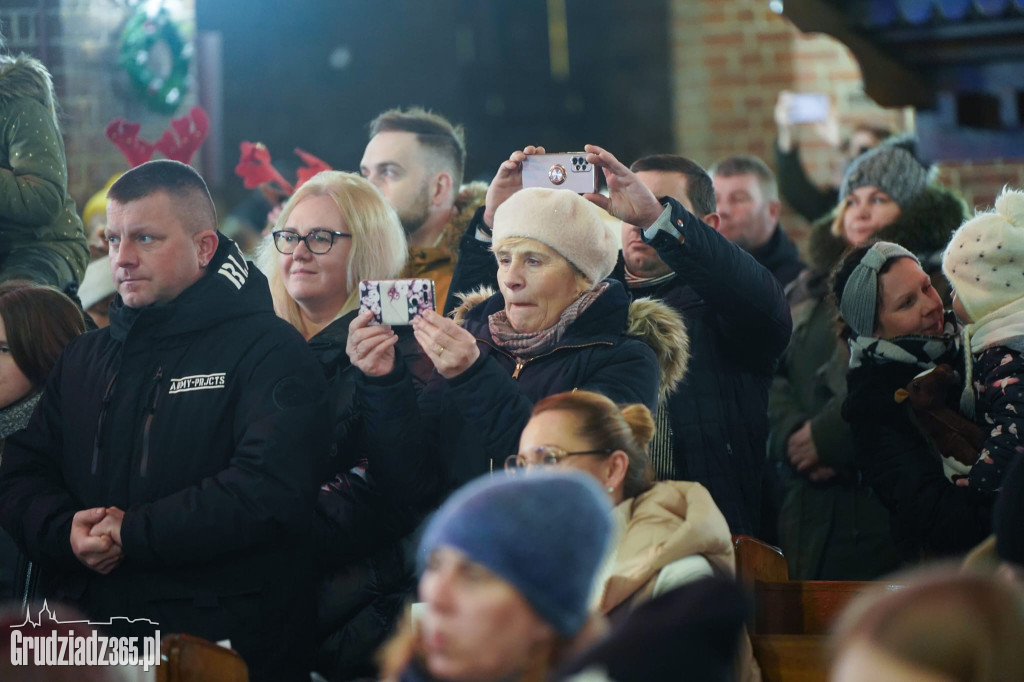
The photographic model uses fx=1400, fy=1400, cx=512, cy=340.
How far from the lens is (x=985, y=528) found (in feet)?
10.5

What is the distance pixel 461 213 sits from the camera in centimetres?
431

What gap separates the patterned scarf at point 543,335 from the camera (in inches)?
122

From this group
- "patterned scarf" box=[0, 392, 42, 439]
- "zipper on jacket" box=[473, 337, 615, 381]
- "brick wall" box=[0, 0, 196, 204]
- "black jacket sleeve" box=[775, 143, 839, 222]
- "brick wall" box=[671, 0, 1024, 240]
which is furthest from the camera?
"brick wall" box=[671, 0, 1024, 240]

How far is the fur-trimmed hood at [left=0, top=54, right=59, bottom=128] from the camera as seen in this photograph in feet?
13.3

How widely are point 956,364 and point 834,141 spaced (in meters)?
3.86

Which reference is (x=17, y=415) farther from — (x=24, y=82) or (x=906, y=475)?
(x=906, y=475)

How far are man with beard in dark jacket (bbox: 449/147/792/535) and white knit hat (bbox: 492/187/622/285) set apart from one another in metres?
0.11

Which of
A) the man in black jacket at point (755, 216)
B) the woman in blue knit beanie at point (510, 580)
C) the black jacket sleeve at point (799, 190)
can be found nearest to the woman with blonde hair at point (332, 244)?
the woman in blue knit beanie at point (510, 580)

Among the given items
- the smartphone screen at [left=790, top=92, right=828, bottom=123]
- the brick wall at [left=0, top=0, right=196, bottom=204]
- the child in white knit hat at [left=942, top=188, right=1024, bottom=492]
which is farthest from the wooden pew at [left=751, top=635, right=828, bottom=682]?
the smartphone screen at [left=790, top=92, right=828, bottom=123]

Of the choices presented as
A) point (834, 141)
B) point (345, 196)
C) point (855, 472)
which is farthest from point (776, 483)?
point (834, 141)

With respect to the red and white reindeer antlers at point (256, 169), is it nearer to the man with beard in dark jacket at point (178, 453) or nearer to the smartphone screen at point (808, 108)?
the man with beard in dark jacket at point (178, 453)

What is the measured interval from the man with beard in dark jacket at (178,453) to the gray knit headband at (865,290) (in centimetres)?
139

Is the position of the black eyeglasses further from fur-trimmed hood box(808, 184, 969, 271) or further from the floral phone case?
fur-trimmed hood box(808, 184, 969, 271)

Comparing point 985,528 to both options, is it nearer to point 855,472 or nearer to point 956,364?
point 956,364
